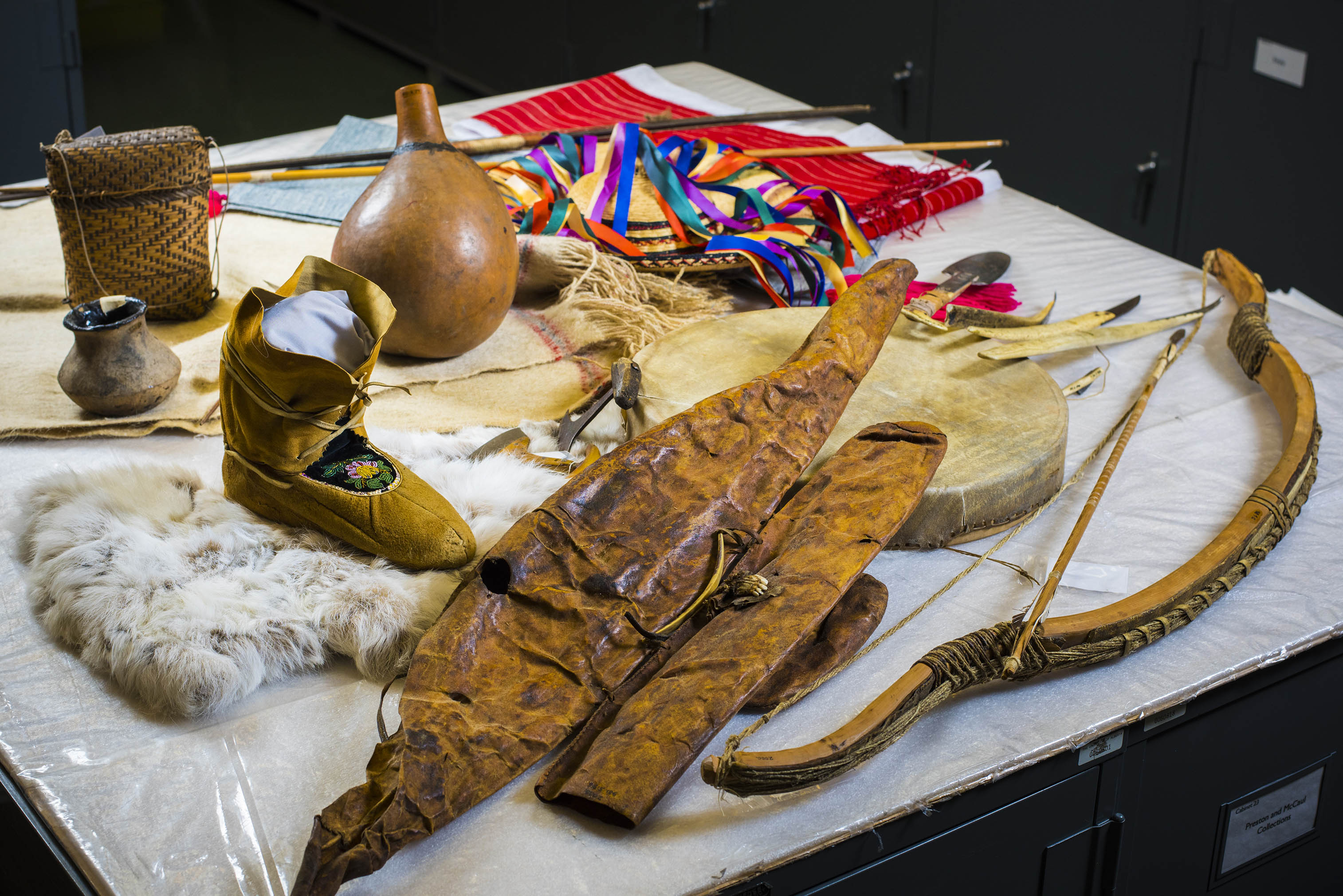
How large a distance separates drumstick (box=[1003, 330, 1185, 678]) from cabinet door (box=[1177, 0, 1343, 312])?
1125 mm

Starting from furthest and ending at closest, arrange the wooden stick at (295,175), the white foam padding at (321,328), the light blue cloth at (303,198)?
1. the wooden stick at (295,175)
2. the light blue cloth at (303,198)
3. the white foam padding at (321,328)

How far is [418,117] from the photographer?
1.43m

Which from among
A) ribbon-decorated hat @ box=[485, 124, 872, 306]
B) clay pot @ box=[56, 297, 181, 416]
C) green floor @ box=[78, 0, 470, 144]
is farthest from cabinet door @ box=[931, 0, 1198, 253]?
green floor @ box=[78, 0, 470, 144]

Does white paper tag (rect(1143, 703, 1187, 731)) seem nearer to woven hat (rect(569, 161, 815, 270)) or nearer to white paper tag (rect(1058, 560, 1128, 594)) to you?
white paper tag (rect(1058, 560, 1128, 594))

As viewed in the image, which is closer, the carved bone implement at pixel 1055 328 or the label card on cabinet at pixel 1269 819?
the label card on cabinet at pixel 1269 819

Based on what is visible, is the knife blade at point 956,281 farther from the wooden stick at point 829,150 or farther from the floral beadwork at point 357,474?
the floral beadwork at point 357,474

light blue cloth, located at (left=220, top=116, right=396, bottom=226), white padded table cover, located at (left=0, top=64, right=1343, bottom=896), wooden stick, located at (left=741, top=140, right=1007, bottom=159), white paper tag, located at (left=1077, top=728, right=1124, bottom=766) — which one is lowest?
white paper tag, located at (left=1077, top=728, right=1124, bottom=766)

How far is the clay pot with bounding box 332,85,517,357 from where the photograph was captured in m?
1.38

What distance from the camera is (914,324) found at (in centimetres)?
146

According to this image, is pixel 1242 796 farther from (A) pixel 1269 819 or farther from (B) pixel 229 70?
(B) pixel 229 70

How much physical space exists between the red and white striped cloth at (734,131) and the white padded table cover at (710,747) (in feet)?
2.77

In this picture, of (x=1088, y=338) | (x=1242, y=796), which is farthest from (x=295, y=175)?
(x=1242, y=796)

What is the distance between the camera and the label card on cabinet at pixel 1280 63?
2.40m

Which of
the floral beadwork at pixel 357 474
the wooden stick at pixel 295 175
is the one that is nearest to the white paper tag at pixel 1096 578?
the floral beadwork at pixel 357 474
